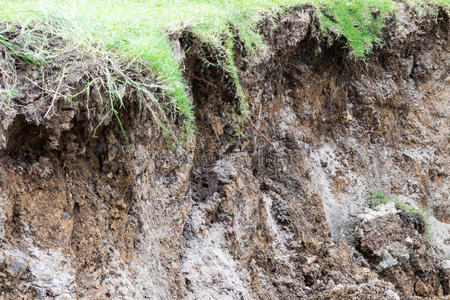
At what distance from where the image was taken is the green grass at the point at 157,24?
2914 mm

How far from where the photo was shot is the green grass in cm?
291

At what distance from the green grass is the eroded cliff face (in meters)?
0.15

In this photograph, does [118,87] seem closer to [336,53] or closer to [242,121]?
[242,121]

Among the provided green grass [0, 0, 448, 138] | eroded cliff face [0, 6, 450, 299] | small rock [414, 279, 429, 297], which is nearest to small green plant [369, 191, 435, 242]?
eroded cliff face [0, 6, 450, 299]

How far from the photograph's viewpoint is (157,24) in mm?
3605

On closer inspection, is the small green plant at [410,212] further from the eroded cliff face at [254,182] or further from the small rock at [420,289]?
the small rock at [420,289]

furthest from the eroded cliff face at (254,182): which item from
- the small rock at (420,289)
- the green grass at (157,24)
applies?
the green grass at (157,24)

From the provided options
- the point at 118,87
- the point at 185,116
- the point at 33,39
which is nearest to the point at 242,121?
the point at 185,116

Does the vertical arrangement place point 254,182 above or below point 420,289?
above

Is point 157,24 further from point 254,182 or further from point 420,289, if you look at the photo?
point 420,289

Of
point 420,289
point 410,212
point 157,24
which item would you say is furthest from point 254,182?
point 410,212

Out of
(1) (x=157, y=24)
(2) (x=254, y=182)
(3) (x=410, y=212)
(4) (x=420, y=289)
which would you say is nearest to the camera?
(1) (x=157, y=24)

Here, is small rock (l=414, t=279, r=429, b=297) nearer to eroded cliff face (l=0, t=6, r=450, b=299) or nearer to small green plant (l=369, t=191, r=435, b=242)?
eroded cliff face (l=0, t=6, r=450, b=299)

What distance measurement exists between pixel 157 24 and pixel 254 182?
1.63 m
